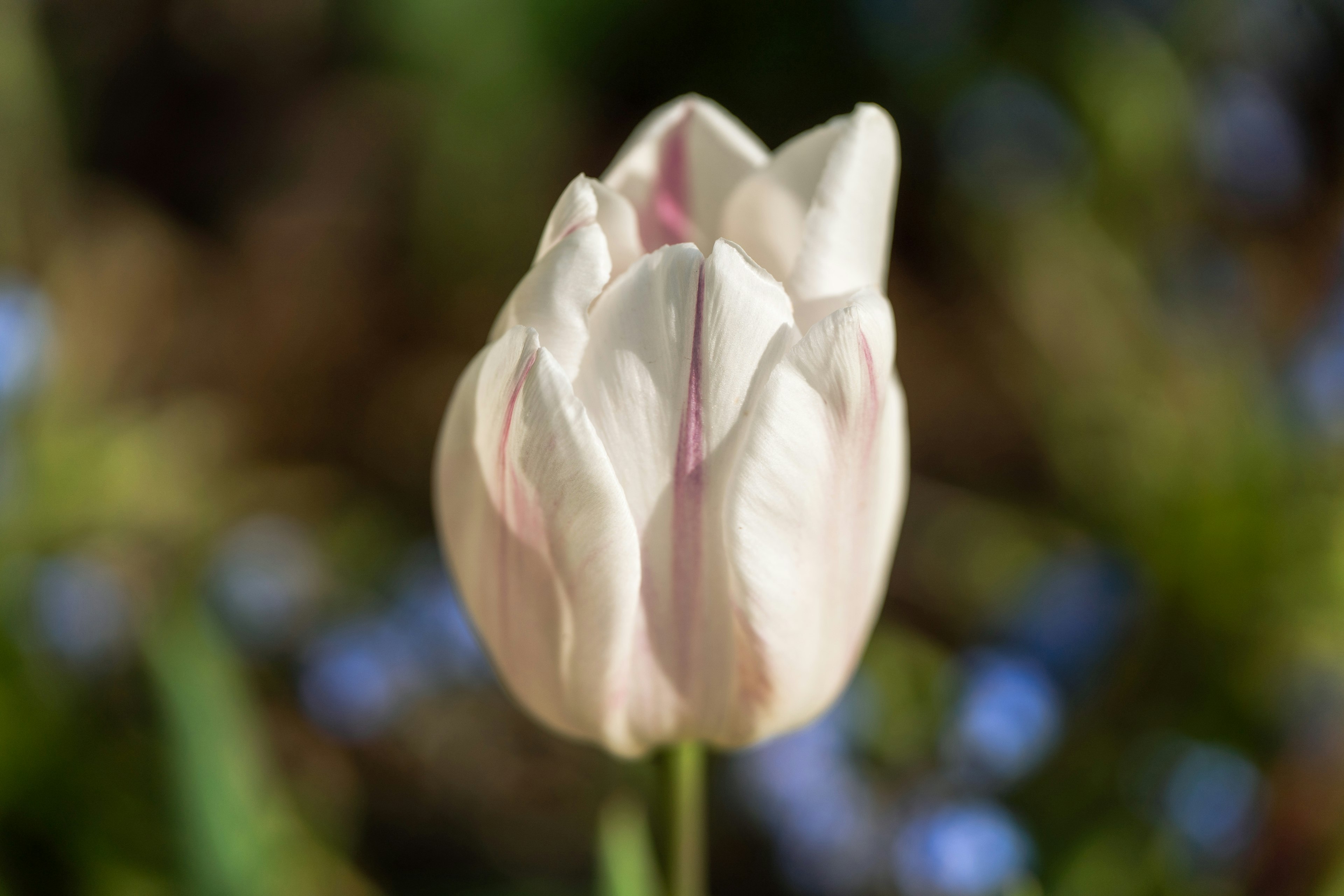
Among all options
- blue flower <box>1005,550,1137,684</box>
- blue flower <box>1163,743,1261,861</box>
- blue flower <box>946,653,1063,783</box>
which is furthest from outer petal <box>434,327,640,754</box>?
blue flower <box>1005,550,1137,684</box>

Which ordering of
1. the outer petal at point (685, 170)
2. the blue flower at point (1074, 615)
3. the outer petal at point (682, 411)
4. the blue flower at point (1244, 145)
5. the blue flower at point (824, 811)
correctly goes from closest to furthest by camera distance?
the outer petal at point (682, 411), the outer petal at point (685, 170), the blue flower at point (824, 811), the blue flower at point (1074, 615), the blue flower at point (1244, 145)

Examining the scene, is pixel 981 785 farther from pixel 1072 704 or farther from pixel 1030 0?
pixel 1030 0

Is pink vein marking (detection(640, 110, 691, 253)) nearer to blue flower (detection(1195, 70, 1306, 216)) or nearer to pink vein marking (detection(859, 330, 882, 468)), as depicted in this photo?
pink vein marking (detection(859, 330, 882, 468))

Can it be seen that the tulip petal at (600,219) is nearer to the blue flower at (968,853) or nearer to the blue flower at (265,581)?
the blue flower at (968,853)

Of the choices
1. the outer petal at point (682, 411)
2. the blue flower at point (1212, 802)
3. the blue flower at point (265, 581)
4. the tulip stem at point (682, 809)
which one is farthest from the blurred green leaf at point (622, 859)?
the blue flower at point (265, 581)

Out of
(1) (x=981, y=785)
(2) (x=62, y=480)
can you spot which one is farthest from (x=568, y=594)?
(2) (x=62, y=480)

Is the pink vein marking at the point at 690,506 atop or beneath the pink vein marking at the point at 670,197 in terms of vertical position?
beneath

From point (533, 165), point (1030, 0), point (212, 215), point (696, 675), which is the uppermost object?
point (1030, 0)
